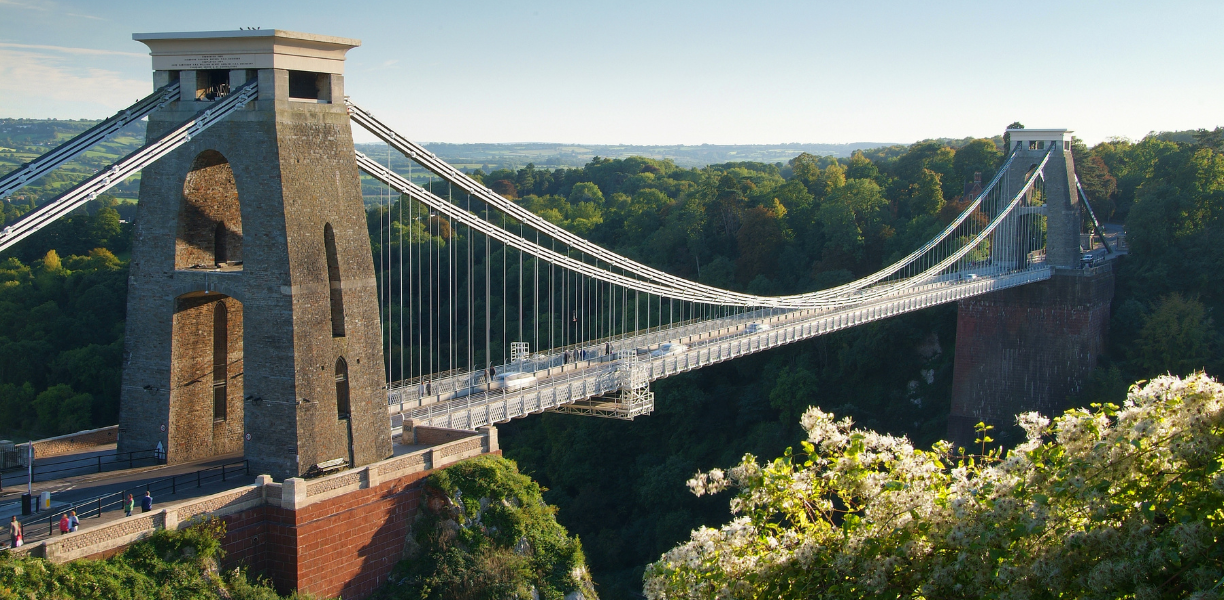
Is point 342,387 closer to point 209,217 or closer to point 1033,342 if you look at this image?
point 209,217

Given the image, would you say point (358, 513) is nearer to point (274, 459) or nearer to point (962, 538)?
point (274, 459)

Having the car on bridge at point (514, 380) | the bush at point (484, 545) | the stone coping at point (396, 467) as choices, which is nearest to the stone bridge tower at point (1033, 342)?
the car on bridge at point (514, 380)

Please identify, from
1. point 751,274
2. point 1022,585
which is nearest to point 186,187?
point 1022,585

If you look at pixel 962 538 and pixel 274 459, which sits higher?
pixel 962 538

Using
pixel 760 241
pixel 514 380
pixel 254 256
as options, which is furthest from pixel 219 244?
pixel 760 241

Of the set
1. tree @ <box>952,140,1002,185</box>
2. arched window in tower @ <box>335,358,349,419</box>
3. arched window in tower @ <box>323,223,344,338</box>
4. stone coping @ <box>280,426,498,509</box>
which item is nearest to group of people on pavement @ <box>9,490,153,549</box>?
stone coping @ <box>280,426,498,509</box>
